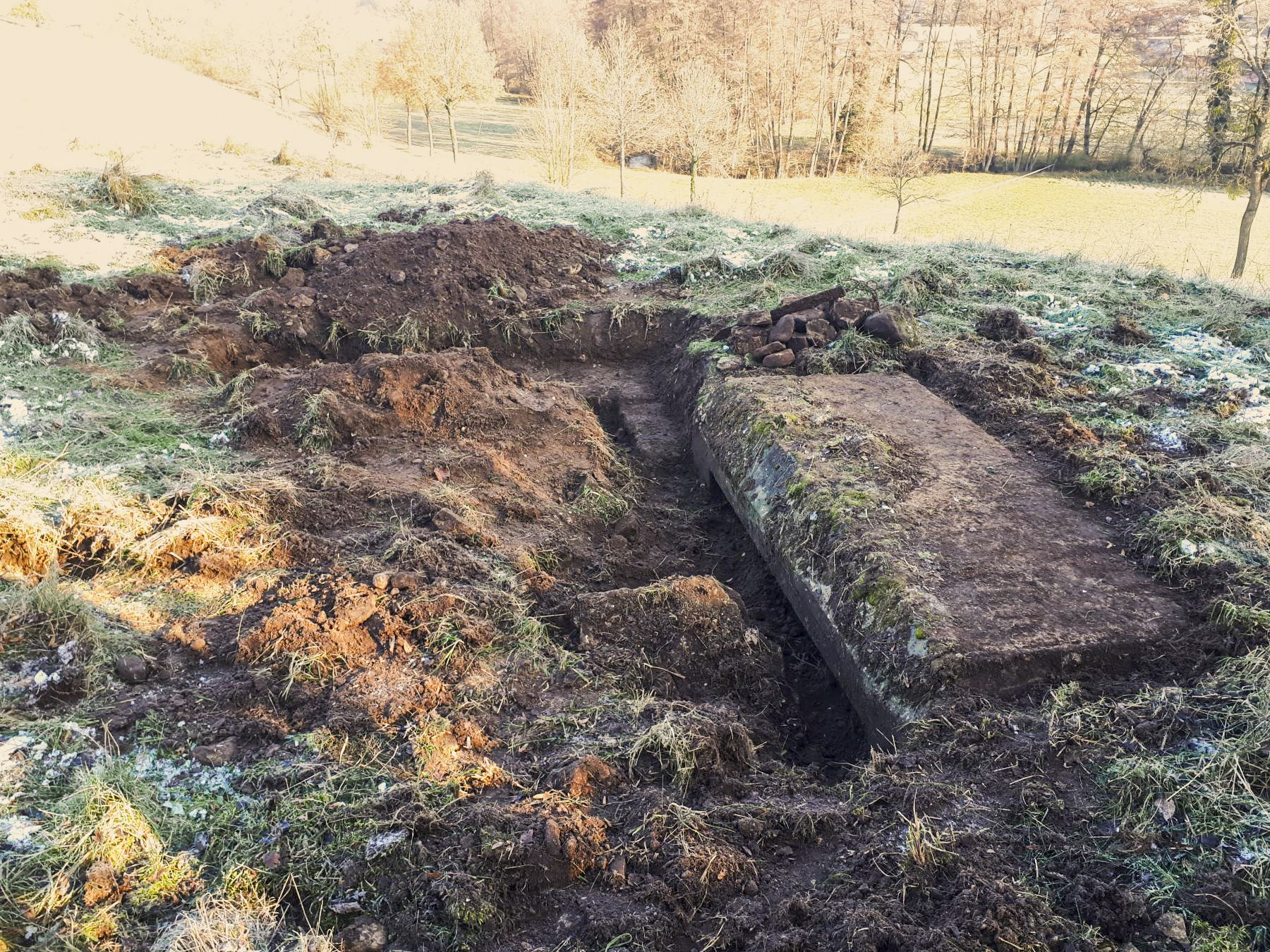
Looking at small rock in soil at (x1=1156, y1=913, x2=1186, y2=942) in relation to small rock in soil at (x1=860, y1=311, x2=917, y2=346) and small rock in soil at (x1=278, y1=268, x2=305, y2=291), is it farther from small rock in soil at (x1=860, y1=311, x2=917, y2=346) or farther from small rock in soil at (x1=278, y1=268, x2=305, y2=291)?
small rock in soil at (x1=278, y1=268, x2=305, y2=291)

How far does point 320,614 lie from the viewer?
3414 mm

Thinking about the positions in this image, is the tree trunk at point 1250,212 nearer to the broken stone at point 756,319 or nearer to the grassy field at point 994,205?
the grassy field at point 994,205

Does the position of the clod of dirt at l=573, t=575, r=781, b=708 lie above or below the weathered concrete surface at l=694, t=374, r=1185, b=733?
below

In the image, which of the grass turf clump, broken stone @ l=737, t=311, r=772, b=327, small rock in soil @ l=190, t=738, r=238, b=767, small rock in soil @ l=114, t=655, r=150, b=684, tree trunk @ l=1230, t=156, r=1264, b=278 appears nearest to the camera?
small rock in soil @ l=190, t=738, r=238, b=767

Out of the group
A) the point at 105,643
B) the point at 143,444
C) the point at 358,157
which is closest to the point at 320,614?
the point at 105,643

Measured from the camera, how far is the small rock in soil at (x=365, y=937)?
2123 millimetres

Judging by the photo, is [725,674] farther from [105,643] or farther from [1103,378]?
[1103,378]

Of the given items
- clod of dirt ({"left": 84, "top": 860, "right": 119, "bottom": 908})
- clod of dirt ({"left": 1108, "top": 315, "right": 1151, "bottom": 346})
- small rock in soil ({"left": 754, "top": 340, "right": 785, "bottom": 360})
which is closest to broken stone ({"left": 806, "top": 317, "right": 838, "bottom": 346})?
small rock in soil ({"left": 754, "top": 340, "right": 785, "bottom": 360})

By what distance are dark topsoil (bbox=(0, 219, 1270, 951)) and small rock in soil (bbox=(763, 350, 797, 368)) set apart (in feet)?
3.53

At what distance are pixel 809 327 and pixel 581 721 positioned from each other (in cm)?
430

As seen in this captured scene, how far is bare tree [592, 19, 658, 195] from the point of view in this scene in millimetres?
28484

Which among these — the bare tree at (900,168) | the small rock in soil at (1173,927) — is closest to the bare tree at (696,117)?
the bare tree at (900,168)

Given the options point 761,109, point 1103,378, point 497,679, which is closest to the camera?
point 497,679

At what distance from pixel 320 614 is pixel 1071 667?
10.6 feet
